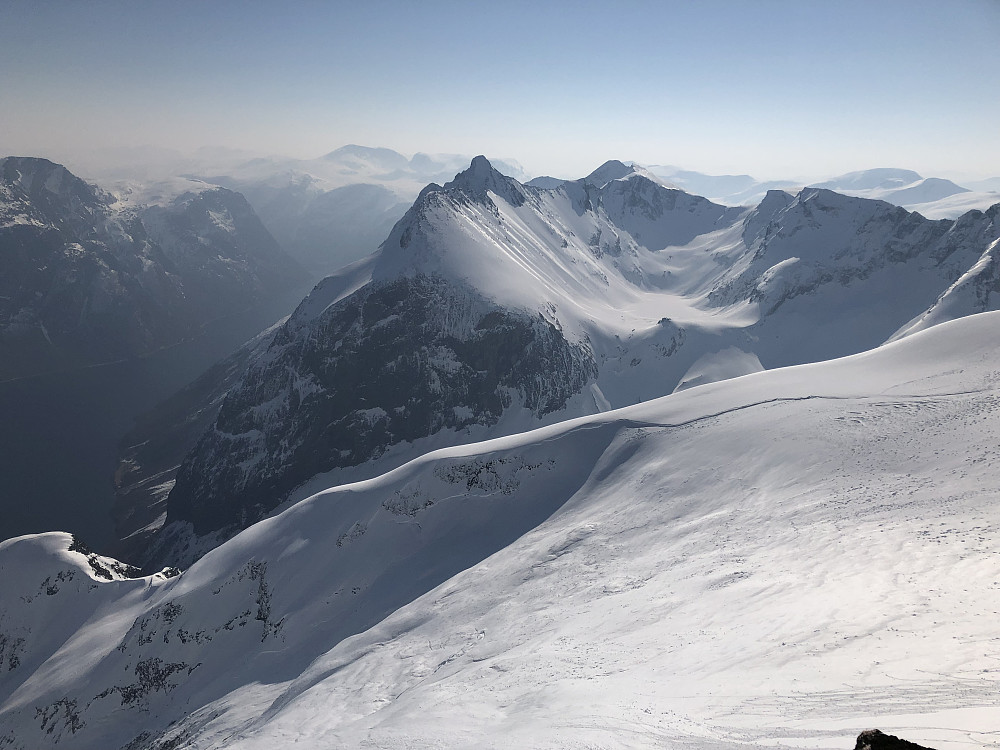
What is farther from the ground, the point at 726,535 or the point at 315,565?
the point at 726,535

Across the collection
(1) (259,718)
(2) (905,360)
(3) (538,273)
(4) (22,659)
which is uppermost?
(3) (538,273)

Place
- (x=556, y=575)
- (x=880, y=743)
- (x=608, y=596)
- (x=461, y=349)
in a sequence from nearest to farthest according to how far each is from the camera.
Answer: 1. (x=880, y=743)
2. (x=608, y=596)
3. (x=556, y=575)
4. (x=461, y=349)

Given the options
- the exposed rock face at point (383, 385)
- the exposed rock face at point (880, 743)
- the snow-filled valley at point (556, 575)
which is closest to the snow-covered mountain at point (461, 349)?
the exposed rock face at point (383, 385)

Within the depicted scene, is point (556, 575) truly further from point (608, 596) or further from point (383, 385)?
point (383, 385)

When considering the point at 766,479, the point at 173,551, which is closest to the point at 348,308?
the point at 173,551

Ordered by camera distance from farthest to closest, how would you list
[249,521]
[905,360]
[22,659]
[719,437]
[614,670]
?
[249,521] → [22,659] → [905,360] → [719,437] → [614,670]

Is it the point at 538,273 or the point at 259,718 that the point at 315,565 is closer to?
the point at 259,718

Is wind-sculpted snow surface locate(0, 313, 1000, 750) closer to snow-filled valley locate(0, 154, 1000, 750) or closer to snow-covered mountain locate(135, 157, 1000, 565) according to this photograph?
snow-filled valley locate(0, 154, 1000, 750)

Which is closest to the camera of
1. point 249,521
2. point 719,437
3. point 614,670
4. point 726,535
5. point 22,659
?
point 614,670

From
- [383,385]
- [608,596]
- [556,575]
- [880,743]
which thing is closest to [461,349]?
[383,385]
